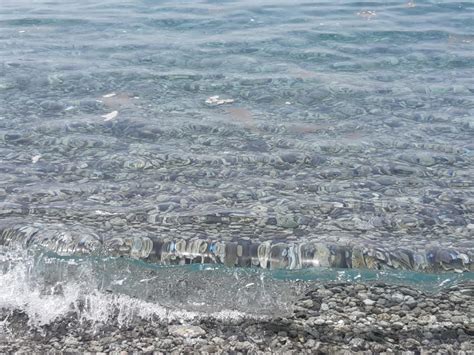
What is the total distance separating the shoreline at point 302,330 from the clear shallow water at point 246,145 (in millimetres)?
656

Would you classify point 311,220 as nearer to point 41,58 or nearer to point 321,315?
point 321,315

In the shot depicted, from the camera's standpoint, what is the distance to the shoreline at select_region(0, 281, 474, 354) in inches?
Result: 200

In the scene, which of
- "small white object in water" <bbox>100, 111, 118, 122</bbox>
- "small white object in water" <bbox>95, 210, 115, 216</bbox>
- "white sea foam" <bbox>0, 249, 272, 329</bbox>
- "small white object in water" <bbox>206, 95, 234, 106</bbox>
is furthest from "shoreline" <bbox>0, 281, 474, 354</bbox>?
"small white object in water" <bbox>206, 95, 234, 106</bbox>

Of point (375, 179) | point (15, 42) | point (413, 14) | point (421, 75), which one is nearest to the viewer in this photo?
point (375, 179)

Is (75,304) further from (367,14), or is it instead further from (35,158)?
(367,14)

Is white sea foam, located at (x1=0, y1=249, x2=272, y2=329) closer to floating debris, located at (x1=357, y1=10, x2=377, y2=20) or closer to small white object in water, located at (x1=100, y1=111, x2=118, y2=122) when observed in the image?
small white object in water, located at (x1=100, y1=111, x2=118, y2=122)

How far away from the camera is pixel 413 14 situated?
20.1m

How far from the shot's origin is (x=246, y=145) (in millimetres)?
9633

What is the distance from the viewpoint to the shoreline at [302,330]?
507 centimetres

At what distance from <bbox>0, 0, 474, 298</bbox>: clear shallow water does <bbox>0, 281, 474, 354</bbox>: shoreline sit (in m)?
0.66

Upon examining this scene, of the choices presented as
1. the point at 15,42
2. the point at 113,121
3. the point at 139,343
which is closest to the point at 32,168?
the point at 113,121

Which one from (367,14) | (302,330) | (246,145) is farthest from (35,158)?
(367,14)

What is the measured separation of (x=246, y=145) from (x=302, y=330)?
192 inches

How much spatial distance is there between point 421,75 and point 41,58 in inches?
427
